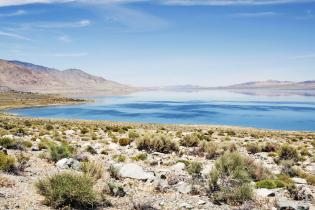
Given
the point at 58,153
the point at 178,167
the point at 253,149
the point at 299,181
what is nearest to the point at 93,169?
the point at 58,153

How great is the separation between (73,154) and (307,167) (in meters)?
10.8

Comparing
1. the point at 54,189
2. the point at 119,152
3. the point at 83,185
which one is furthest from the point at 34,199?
the point at 119,152

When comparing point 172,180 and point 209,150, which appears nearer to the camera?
point 172,180

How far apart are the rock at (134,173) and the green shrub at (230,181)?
2186 mm

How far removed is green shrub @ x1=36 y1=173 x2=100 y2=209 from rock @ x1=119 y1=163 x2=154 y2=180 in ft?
12.0

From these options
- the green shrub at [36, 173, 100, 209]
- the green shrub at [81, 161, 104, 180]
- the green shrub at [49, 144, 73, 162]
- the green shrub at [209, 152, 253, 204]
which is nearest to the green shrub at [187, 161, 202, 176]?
the green shrub at [209, 152, 253, 204]

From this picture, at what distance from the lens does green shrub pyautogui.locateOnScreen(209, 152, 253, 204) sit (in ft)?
36.0

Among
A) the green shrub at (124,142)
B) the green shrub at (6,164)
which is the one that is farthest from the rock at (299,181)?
the green shrub at (124,142)

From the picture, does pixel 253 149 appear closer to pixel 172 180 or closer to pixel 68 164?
pixel 172 180

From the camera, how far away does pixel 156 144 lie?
71.6 feet

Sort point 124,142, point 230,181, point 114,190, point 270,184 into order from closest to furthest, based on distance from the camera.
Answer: point 114,190 → point 230,181 → point 270,184 → point 124,142

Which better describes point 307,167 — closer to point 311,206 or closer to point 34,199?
point 311,206

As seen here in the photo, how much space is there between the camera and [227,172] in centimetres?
1323

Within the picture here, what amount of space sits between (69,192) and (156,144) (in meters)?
12.7
